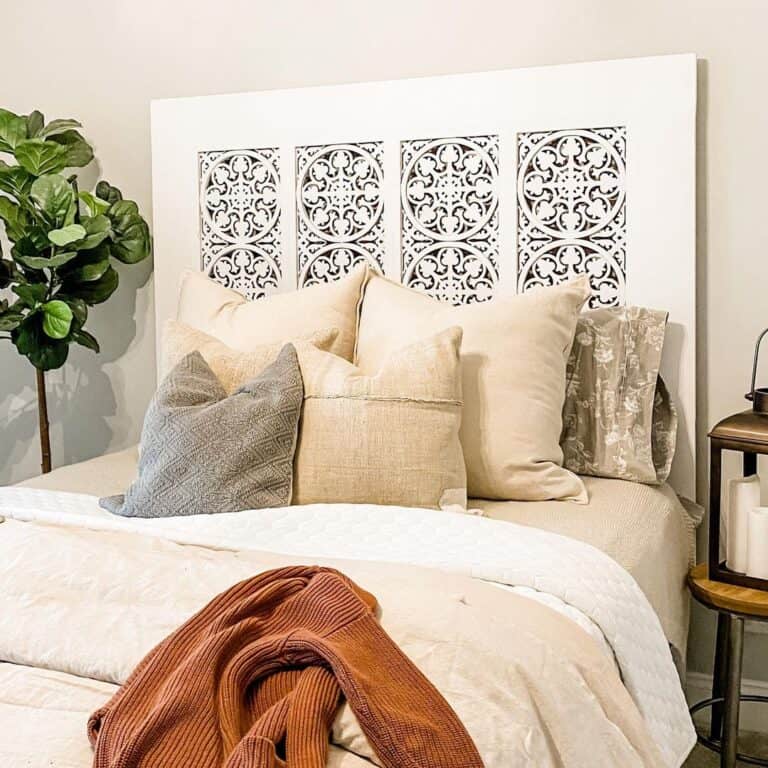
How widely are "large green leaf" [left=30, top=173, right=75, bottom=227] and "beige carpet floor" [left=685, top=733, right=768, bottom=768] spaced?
2.03 metres

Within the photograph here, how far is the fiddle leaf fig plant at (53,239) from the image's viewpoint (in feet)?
8.72

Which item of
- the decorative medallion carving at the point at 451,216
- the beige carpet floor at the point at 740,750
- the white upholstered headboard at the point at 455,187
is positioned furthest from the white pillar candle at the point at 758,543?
the decorative medallion carving at the point at 451,216

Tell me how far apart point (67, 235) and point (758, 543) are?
5.82 feet

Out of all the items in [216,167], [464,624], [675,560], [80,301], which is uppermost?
[216,167]

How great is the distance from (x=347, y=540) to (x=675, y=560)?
0.77m

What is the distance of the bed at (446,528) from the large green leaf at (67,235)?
341mm

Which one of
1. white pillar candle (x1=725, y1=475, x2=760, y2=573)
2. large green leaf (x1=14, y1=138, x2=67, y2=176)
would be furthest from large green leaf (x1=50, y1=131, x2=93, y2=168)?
white pillar candle (x1=725, y1=475, x2=760, y2=573)

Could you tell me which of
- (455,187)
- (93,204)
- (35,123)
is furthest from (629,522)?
(35,123)

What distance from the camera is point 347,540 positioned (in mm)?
1737

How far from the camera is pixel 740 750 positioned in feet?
7.84

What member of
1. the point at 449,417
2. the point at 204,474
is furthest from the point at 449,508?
the point at 204,474

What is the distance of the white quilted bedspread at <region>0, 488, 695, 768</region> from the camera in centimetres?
155

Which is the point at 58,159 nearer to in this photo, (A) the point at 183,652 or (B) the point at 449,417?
(B) the point at 449,417

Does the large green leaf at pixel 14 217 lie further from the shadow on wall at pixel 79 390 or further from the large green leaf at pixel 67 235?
the shadow on wall at pixel 79 390
